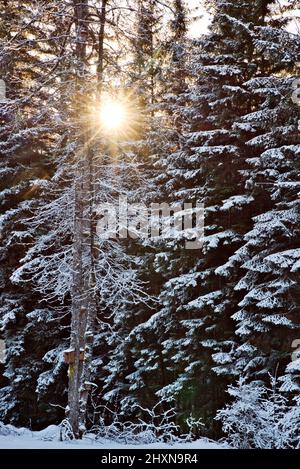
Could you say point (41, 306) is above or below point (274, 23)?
below

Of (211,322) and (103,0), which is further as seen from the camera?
(211,322)

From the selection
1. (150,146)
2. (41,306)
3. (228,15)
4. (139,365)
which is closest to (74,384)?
(139,365)

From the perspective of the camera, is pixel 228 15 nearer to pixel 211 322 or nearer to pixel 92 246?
pixel 92 246

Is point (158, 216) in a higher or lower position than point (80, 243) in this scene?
higher

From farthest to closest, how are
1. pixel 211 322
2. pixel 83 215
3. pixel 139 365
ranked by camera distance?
1. pixel 139 365
2. pixel 211 322
3. pixel 83 215

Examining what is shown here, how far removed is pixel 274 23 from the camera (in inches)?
533

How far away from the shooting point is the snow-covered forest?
10.8m

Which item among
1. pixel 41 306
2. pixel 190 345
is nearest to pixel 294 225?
pixel 190 345

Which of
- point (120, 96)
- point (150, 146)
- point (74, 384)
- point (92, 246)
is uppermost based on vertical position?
point (150, 146)

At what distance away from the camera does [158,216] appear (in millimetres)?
Result: 15219

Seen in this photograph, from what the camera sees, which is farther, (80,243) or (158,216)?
(158,216)

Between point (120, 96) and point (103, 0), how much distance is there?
2307mm

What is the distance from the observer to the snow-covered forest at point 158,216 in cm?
1080

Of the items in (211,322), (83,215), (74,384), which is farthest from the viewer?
(211,322)
